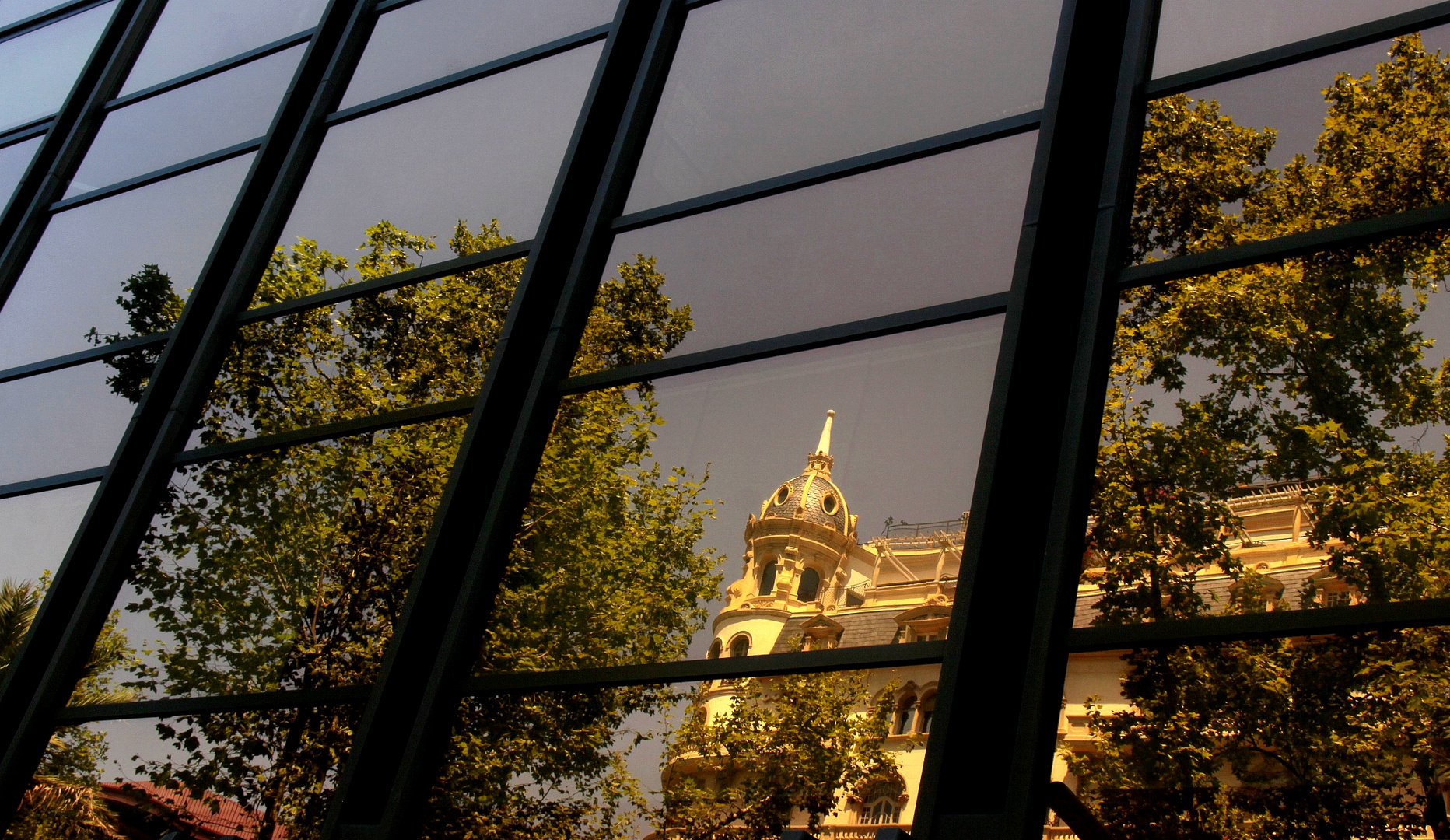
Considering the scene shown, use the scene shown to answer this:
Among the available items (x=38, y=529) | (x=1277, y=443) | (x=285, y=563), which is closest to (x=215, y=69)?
(x=38, y=529)

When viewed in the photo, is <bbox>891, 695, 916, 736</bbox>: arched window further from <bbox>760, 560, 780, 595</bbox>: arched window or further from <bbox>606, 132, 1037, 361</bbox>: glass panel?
<bbox>606, 132, 1037, 361</bbox>: glass panel

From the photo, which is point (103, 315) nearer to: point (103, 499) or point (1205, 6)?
point (103, 499)

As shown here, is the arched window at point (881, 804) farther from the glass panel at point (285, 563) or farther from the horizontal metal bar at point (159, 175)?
the horizontal metal bar at point (159, 175)

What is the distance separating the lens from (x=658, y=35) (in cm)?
639

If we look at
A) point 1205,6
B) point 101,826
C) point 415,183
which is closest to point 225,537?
point 101,826

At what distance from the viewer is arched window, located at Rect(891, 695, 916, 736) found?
3.80 metres

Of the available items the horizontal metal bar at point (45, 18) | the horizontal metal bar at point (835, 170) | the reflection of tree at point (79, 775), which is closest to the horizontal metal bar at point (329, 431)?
the reflection of tree at point (79, 775)

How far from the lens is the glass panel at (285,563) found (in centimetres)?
546

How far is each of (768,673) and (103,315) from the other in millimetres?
5501

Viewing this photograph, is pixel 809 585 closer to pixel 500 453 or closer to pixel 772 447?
pixel 772 447

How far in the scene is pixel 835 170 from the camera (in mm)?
5547

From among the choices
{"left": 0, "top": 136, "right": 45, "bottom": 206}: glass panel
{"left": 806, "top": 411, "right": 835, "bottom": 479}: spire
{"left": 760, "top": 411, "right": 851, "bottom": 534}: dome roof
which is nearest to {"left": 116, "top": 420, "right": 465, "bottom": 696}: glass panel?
{"left": 760, "top": 411, "right": 851, "bottom": 534}: dome roof

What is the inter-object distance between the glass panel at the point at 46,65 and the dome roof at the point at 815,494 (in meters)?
7.43

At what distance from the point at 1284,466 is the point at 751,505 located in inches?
78.5
